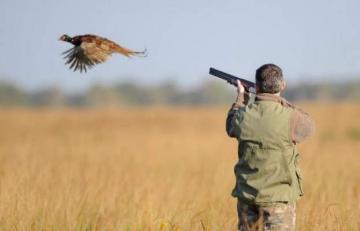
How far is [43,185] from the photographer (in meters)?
7.81

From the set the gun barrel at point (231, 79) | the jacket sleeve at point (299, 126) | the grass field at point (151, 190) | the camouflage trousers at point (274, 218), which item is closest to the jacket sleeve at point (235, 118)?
the gun barrel at point (231, 79)

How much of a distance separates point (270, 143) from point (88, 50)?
164cm

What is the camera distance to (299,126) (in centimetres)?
447

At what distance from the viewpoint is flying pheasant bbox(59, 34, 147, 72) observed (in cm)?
535

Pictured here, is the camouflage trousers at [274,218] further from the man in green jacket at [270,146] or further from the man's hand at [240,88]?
the man's hand at [240,88]

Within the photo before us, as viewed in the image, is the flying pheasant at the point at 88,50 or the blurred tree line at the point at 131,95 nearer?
the flying pheasant at the point at 88,50

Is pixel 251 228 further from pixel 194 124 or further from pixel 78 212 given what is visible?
pixel 194 124

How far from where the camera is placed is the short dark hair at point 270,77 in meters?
4.45

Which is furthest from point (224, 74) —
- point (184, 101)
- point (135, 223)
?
point (184, 101)

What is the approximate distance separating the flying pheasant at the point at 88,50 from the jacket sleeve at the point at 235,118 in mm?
990

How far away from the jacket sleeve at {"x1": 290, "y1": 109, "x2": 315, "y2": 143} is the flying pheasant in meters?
1.36

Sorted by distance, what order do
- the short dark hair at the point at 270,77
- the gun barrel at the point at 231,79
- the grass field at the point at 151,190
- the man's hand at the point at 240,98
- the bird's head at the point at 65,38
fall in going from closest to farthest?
the short dark hair at the point at 270,77, the man's hand at the point at 240,98, the gun barrel at the point at 231,79, the bird's head at the point at 65,38, the grass field at the point at 151,190

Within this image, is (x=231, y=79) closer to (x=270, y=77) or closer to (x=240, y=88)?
(x=240, y=88)

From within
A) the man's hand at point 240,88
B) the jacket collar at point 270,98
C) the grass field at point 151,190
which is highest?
the man's hand at point 240,88
